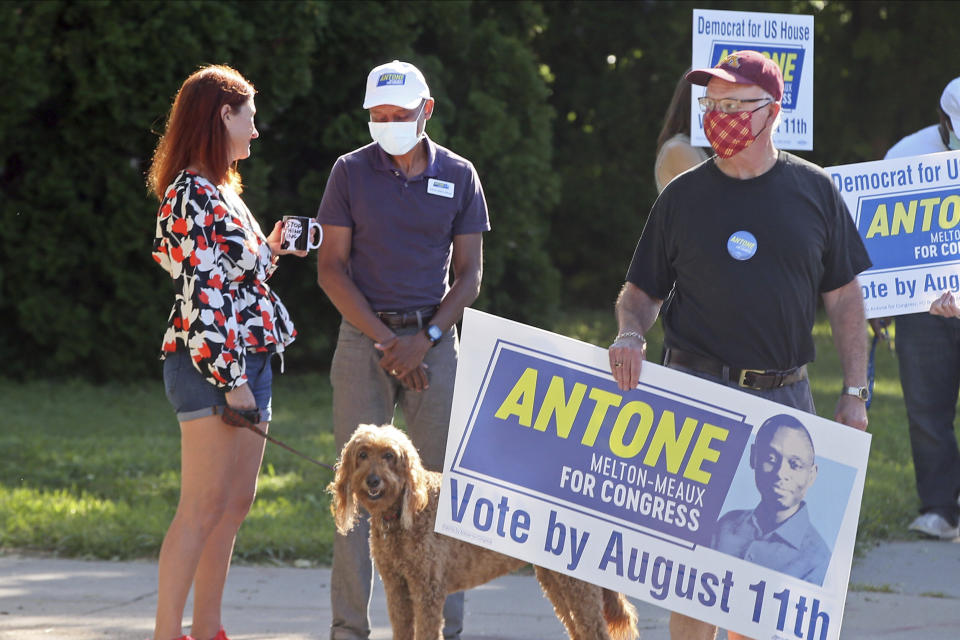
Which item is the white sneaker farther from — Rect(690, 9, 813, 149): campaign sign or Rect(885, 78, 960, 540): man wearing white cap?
Rect(690, 9, 813, 149): campaign sign

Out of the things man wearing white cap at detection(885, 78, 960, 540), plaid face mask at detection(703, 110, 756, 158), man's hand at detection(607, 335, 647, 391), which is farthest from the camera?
man wearing white cap at detection(885, 78, 960, 540)

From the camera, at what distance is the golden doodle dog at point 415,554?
14.4ft

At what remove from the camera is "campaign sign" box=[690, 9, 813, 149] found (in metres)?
6.75

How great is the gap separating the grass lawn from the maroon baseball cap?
3897 millimetres

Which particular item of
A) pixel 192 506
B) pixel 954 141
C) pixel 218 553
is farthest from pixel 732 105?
pixel 954 141

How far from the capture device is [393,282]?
16.2ft

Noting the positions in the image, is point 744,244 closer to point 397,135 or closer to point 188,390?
point 397,135

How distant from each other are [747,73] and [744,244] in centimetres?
56

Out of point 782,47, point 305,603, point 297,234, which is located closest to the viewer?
point 297,234

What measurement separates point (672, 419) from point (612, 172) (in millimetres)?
15929

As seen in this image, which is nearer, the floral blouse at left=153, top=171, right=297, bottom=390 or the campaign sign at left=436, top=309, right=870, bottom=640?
the campaign sign at left=436, top=309, right=870, bottom=640

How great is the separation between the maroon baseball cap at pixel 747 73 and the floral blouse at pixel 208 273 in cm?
175

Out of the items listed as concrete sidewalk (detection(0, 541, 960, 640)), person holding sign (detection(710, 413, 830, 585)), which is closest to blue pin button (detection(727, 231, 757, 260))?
person holding sign (detection(710, 413, 830, 585))

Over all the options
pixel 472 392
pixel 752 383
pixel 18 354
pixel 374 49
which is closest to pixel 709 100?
pixel 752 383
